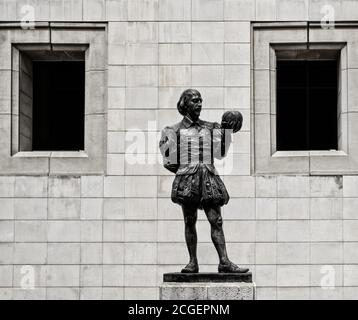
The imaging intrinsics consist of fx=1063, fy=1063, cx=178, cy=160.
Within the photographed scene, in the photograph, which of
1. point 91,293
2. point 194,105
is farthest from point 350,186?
point 194,105

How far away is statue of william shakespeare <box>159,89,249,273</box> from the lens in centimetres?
1761

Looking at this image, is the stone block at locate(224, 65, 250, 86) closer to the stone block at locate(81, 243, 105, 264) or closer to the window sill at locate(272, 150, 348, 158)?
the window sill at locate(272, 150, 348, 158)

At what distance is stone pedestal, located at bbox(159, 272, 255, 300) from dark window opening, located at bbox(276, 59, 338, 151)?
9.83m

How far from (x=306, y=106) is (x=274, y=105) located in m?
2.26

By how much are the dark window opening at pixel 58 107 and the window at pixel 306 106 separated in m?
5.07

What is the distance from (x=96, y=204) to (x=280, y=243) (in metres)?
4.24

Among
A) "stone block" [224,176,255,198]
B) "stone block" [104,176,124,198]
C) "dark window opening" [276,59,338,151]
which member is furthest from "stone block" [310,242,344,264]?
"stone block" [104,176,124,198]

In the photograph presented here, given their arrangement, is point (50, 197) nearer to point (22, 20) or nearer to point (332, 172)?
point (22, 20)

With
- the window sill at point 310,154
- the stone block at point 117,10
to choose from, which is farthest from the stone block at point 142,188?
the stone block at point 117,10

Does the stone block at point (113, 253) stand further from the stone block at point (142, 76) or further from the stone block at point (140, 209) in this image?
the stone block at point (142, 76)

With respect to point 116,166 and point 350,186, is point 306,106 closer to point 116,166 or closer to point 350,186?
point 350,186

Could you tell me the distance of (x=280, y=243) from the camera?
23.8 metres

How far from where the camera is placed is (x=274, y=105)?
2467 cm

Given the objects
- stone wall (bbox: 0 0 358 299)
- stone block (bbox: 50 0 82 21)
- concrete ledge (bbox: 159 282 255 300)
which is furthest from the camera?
stone block (bbox: 50 0 82 21)
